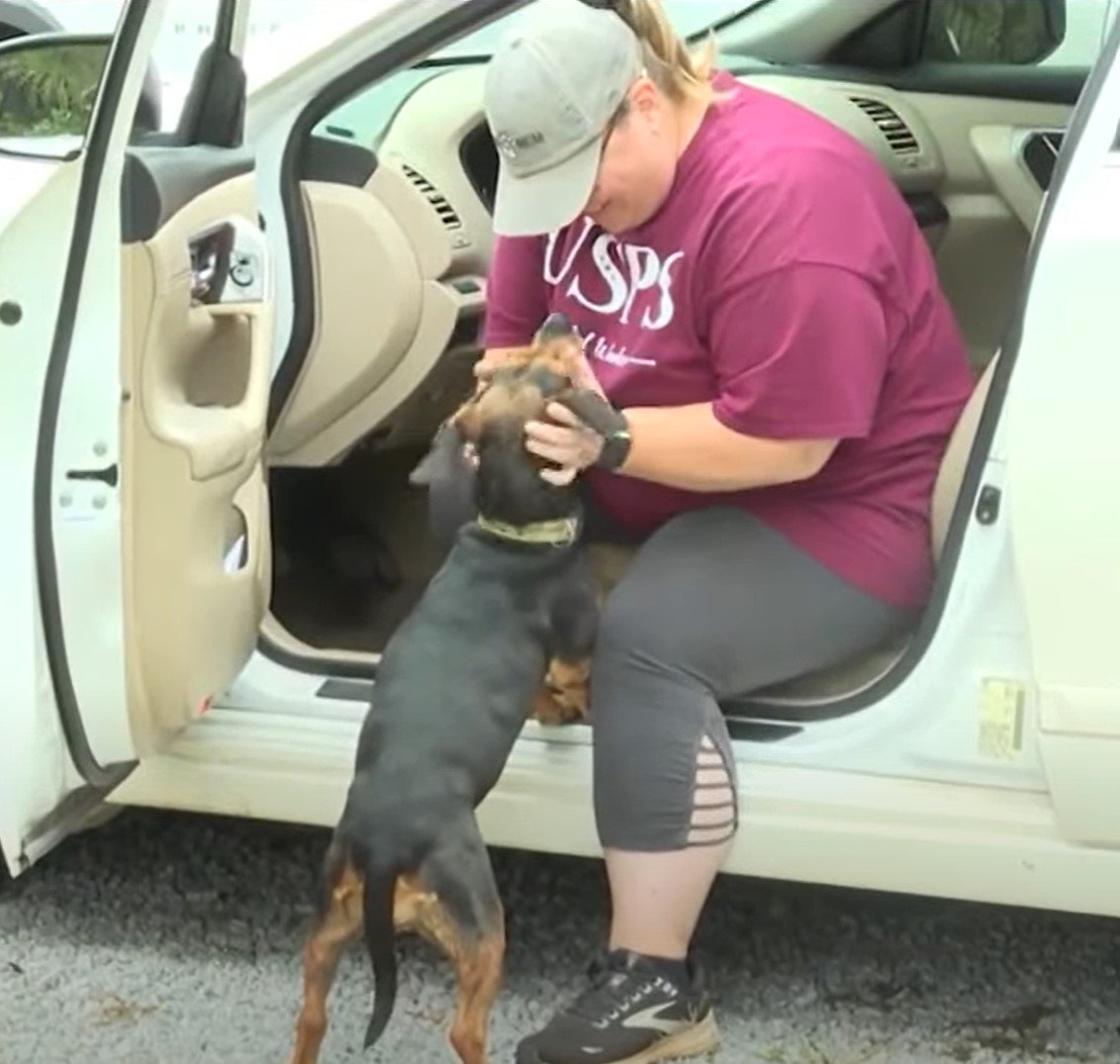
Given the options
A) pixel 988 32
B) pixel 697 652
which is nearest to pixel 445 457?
pixel 697 652

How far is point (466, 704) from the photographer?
7.79 feet

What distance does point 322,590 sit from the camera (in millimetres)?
3268

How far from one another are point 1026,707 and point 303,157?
1.36 metres

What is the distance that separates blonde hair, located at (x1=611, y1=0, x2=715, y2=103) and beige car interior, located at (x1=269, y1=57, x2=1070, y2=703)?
0.50 metres

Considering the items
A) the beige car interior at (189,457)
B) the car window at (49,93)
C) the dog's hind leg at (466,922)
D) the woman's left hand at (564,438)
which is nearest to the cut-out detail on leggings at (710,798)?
the dog's hind leg at (466,922)

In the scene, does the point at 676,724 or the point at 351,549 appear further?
the point at 351,549

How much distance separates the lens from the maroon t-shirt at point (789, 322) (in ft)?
7.60

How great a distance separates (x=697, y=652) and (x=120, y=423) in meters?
0.72

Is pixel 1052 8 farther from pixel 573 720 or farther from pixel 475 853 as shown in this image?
pixel 475 853

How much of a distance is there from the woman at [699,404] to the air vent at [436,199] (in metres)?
0.69

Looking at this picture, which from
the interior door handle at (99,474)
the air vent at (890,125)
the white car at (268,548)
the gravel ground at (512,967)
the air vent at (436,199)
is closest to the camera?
the white car at (268,548)

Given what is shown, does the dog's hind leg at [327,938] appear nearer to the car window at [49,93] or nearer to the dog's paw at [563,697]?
the dog's paw at [563,697]

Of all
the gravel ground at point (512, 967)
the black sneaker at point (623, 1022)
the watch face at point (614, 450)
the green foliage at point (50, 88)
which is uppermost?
the green foliage at point (50, 88)

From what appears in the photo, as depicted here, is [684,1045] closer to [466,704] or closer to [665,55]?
[466,704]
